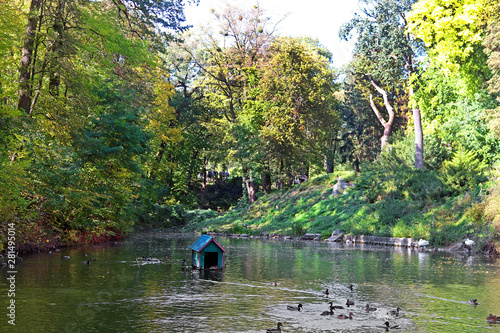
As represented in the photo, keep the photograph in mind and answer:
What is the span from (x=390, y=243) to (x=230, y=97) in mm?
24303

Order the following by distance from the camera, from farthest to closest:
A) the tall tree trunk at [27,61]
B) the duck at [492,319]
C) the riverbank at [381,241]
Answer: the riverbank at [381,241] → the tall tree trunk at [27,61] → the duck at [492,319]

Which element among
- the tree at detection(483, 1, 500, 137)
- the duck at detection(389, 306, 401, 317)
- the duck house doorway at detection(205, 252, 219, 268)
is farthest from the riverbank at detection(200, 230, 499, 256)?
the duck at detection(389, 306, 401, 317)

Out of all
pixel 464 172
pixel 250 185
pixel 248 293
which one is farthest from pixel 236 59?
pixel 248 293

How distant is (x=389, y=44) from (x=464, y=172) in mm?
12982

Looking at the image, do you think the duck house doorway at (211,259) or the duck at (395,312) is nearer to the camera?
the duck at (395,312)

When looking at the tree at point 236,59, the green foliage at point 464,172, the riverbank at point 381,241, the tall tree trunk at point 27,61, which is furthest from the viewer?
the tree at point 236,59

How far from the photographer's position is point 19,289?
1174 centimetres

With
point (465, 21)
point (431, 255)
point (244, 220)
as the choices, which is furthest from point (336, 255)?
point (244, 220)

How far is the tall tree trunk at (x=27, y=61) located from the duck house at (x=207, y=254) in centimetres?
845

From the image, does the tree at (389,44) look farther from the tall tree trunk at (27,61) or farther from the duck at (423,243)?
the tall tree trunk at (27,61)

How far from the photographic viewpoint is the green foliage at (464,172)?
91.3 feet

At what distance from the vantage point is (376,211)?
98.1 ft

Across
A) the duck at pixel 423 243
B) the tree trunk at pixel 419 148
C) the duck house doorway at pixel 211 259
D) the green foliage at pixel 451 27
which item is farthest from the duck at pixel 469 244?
the green foliage at pixel 451 27

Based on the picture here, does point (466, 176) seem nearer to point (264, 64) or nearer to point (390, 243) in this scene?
point (390, 243)
